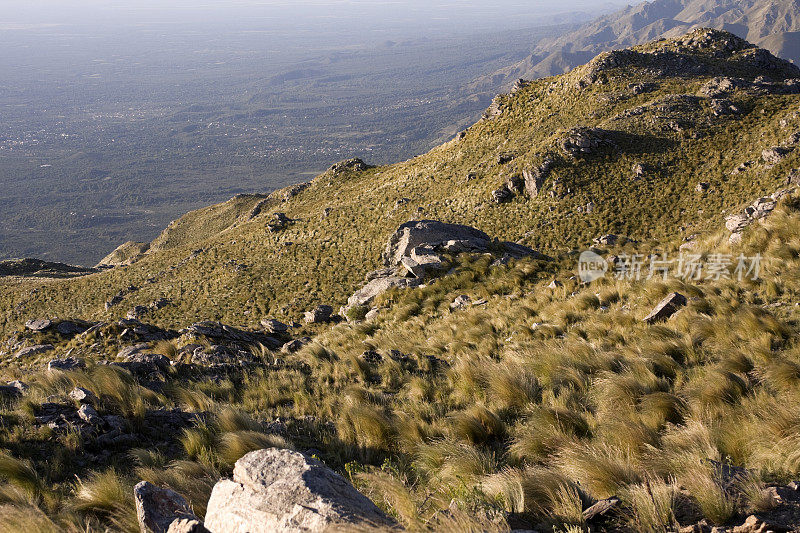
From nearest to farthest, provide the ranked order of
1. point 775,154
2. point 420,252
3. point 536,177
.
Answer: point 420,252, point 775,154, point 536,177

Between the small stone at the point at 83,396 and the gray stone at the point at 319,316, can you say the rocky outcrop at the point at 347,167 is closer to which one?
the gray stone at the point at 319,316

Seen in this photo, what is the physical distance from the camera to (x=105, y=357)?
1462 centimetres

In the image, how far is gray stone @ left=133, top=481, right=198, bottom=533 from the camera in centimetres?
382

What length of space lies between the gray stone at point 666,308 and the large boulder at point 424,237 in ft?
35.2

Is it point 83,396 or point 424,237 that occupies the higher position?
point 83,396

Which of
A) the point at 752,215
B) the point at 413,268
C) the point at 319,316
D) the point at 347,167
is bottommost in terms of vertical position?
the point at 319,316

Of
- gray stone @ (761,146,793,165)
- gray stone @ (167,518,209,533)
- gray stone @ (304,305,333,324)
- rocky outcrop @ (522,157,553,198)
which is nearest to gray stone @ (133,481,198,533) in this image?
gray stone @ (167,518,209,533)

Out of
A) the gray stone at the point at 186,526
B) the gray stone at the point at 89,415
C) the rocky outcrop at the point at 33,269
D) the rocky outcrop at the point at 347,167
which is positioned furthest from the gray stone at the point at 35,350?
the rocky outcrop at the point at 33,269

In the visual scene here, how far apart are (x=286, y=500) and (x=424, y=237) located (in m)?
17.6

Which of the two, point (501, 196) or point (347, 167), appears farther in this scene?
point (347, 167)

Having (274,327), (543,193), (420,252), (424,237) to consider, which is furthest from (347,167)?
(274,327)

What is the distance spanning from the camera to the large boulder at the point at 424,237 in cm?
2025

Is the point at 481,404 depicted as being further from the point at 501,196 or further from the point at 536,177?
the point at 536,177

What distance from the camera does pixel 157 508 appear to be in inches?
155
